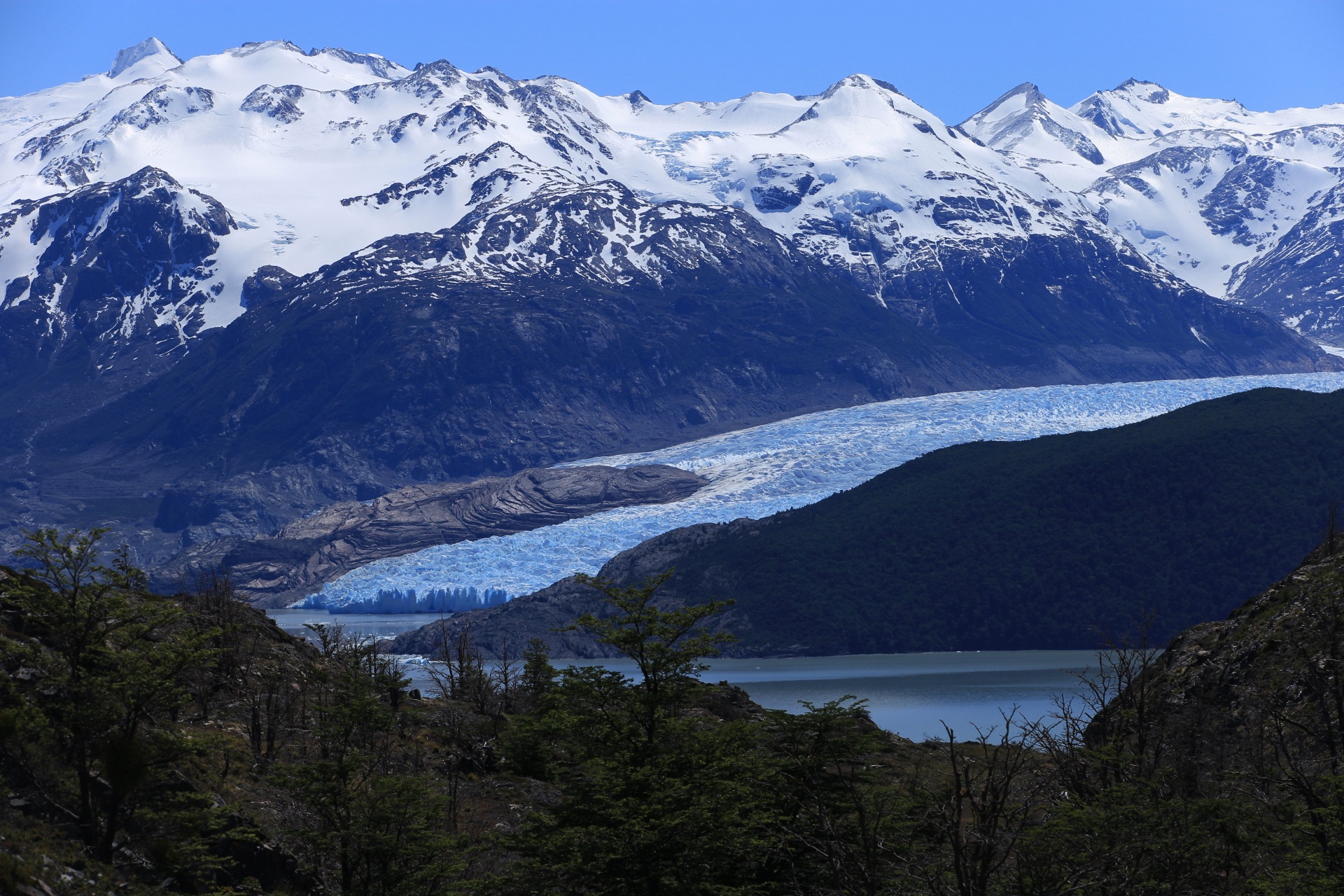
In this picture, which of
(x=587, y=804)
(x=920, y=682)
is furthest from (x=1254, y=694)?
(x=920, y=682)

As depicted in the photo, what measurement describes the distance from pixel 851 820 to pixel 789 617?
145 metres

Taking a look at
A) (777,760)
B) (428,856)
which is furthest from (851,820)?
(428,856)

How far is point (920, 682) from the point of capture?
131m

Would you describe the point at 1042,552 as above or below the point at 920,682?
above

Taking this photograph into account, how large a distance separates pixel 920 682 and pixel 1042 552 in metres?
51.7

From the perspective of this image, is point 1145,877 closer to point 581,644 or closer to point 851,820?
point 851,820

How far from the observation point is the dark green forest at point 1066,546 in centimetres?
16625

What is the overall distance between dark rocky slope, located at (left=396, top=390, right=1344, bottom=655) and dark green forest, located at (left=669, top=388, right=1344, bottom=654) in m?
0.21

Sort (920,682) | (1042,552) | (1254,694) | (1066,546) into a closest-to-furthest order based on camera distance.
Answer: (1254,694) → (920,682) → (1066,546) → (1042,552)

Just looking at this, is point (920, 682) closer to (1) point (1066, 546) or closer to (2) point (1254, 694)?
(1) point (1066, 546)

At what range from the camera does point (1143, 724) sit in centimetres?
4438

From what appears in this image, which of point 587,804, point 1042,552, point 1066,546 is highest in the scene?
point 1066,546

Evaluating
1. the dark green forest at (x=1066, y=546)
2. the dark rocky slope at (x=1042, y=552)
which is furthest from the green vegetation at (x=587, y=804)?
the dark rocky slope at (x=1042, y=552)

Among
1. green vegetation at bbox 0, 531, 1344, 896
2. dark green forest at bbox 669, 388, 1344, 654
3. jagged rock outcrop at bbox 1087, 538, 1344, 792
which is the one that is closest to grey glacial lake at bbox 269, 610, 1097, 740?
dark green forest at bbox 669, 388, 1344, 654
